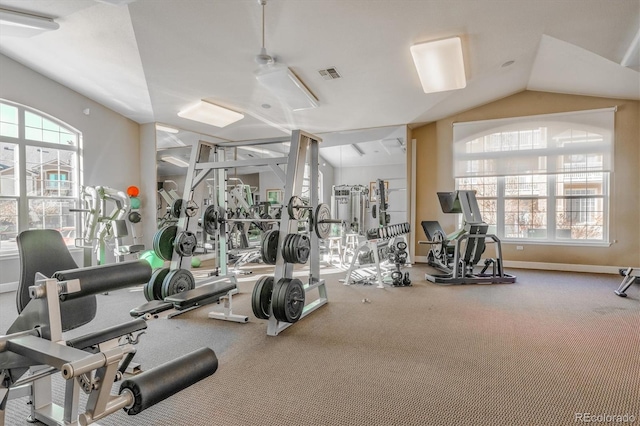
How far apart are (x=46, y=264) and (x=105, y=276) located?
0.74 m

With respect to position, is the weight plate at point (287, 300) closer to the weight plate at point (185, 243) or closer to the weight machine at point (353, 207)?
the weight plate at point (185, 243)

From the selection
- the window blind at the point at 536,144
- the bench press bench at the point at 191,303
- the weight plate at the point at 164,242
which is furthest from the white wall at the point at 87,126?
the window blind at the point at 536,144

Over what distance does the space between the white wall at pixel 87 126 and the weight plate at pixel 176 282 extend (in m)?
3.14

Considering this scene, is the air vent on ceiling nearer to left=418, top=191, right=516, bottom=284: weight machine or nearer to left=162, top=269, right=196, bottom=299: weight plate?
left=418, top=191, right=516, bottom=284: weight machine

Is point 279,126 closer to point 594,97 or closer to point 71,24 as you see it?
point 71,24

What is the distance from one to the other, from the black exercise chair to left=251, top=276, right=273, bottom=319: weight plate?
1348mm

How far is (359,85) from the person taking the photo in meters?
5.02


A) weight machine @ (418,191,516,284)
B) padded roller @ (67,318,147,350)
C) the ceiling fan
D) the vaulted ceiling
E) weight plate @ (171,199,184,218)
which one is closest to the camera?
padded roller @ (67,318,147,350)

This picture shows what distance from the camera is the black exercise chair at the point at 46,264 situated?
5.33 feet

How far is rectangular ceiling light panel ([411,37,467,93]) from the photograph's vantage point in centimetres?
393

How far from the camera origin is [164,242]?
3.64m

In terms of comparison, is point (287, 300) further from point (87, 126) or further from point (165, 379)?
point (87, 126)

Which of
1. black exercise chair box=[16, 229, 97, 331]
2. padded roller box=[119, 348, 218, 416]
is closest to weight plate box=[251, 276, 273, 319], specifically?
black exercise chair box=[16, 229, 97, 331]

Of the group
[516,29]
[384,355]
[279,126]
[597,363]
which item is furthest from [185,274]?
[516,29]
